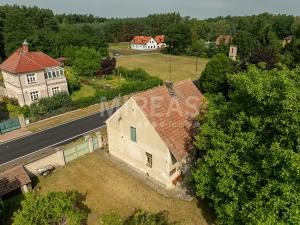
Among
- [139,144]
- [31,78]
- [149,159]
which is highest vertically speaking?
[31,78]

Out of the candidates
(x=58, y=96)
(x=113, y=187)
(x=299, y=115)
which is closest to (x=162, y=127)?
(x=113, y=187)

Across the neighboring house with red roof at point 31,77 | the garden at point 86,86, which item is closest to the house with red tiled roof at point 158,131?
the garden at point 86,86

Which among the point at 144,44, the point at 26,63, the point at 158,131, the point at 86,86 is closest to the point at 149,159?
the point at 158,131

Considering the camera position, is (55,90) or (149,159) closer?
(149,159)

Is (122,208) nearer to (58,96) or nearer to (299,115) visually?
(299,115)

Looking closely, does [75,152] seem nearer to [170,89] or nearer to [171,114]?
[171,114]

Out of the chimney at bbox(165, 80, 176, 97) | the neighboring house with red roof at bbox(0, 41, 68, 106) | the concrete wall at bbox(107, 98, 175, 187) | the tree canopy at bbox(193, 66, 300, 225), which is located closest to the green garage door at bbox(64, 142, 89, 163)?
the concrete wall at bbox(107, 98, 175, 187)
